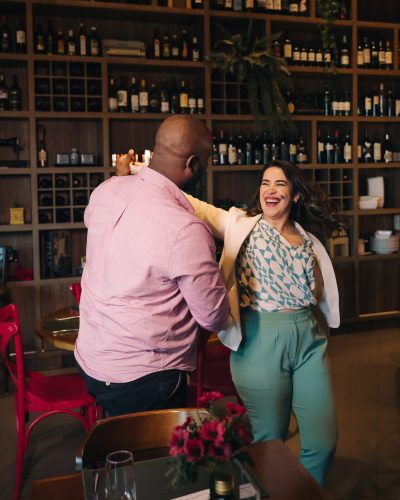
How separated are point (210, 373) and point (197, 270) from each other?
5.27 ft

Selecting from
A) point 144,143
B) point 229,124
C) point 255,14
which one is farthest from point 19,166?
point 255,14

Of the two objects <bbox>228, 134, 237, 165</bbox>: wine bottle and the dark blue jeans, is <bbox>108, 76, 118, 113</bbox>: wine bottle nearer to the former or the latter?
<bbox>228, 134, 237, 165</bbox>: wine bottle

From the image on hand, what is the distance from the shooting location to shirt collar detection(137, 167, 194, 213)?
6.18 ft

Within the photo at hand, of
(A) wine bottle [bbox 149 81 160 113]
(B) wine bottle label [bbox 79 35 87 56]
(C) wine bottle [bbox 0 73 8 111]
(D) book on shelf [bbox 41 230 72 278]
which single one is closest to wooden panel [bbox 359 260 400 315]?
(A) wine bottle [bbox 149 81 160 113]

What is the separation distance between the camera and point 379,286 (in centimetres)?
622

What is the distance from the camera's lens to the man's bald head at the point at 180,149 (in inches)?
74.6

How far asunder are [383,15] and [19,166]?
4237 millimetres

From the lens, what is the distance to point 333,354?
5293mm

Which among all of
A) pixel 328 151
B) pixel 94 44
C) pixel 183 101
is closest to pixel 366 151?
pixel 328 151

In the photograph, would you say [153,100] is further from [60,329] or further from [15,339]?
[15,339]

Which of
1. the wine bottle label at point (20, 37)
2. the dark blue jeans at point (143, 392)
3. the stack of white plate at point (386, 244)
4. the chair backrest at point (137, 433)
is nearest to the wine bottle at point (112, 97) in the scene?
the wine bottle label at point (20, 37)

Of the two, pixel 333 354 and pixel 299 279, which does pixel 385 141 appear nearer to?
pixel 333 354

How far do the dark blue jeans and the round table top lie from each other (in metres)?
1.10

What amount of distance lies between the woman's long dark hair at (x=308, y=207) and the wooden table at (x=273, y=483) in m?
1.17
